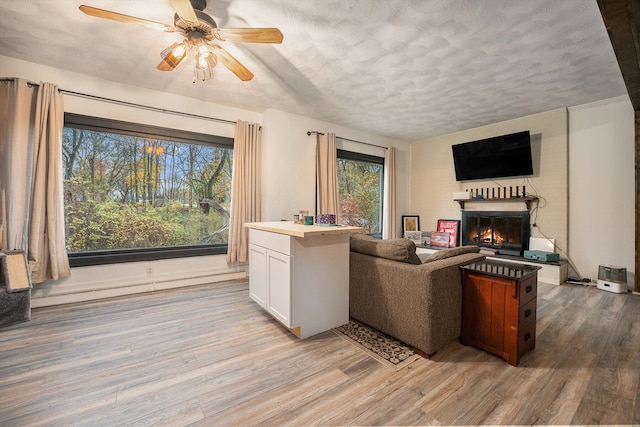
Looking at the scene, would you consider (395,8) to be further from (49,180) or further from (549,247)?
(549,247)

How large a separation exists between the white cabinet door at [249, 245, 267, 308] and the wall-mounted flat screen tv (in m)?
4.33

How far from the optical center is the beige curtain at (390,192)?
5617 millimetres

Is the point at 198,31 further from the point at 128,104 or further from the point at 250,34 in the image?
the point at 128,104

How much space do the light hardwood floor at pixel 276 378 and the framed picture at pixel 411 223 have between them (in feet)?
11.1

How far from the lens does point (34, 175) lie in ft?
9.04

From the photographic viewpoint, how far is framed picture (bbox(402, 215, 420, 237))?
5938 mm

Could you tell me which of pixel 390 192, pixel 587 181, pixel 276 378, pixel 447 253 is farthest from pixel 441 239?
pixel 276 378

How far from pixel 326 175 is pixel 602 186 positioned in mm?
3993

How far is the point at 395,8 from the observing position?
2.02m

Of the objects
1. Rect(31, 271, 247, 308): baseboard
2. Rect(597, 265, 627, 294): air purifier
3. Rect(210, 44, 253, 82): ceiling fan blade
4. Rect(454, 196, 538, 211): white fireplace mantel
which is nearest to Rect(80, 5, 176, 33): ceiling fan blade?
Rect(210, 44, 253, 82): ceiling fan blade

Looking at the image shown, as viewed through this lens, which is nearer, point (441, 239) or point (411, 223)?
point (441, 239)

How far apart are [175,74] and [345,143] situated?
2994mm

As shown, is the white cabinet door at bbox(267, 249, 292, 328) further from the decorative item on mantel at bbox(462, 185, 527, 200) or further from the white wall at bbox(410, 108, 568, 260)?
the white wall at bbox(410, 108, 568, 260)

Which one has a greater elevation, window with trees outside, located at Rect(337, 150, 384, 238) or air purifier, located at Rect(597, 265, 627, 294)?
window with trees outside, located at Rect(337, 150, 384, 238)
